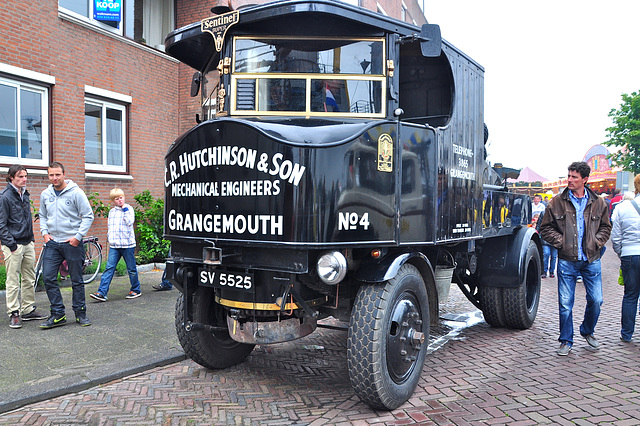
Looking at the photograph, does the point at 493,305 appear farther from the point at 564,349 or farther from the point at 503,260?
the point at 564,349

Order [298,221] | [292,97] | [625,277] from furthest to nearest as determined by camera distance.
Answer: [625,277]
[292,97]
[298,221]

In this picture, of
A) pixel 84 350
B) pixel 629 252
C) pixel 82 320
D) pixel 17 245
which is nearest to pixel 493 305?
pixel 629 252

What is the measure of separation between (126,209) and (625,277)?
684 cm

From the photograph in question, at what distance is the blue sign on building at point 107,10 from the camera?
9.54 m

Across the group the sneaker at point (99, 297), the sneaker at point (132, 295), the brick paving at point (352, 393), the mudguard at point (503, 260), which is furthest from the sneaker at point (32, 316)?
the mudguard at point (503, 260)

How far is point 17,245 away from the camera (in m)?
5.70

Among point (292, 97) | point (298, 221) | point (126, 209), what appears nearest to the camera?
point (298, 221)

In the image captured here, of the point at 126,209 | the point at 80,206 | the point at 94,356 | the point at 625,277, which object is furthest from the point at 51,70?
the point at 625,277

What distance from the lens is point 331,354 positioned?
199 inches

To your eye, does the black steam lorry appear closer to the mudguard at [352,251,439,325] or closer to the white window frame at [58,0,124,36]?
the mudguard at [352,251,439,325]

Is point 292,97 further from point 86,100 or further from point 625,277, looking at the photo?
point 86,100

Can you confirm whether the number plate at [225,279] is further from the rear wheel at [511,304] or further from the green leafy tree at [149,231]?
the green leafy tree at [149,231]

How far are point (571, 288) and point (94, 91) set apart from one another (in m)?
8.98

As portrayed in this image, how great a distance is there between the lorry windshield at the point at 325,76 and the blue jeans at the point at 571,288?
9.71 ft
